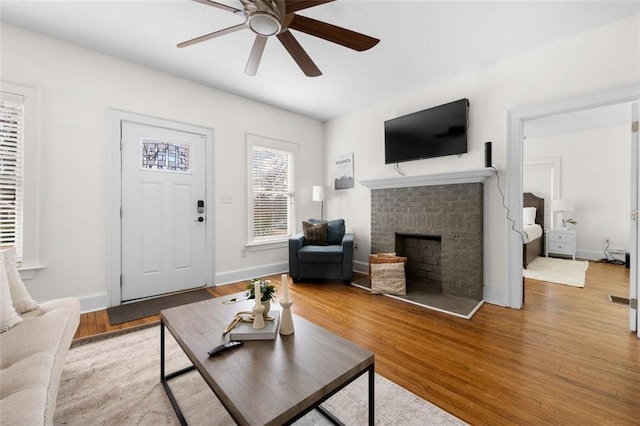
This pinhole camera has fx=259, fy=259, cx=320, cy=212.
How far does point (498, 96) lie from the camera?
2.91 meters

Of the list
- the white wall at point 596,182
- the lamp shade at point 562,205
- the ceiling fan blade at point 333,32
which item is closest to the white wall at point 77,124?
the ceiling fan blade at point 333,32

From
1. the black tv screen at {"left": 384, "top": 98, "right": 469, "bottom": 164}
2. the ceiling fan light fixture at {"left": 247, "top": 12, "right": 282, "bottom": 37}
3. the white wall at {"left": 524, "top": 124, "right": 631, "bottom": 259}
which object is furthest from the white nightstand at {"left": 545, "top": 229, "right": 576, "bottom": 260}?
the ceiling fan light fixture at {"left": 247, "top": 12, "right": 282, "bottom": 37}

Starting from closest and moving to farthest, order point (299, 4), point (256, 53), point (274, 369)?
point (274, 369)
point (299, 4)
point (256, 53)

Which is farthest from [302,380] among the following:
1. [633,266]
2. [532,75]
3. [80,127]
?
[532,75]

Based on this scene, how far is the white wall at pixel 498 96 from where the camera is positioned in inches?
89.4

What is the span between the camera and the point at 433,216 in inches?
129

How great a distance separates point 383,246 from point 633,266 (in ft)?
7.77

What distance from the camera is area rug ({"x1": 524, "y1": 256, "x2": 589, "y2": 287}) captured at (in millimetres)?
3715

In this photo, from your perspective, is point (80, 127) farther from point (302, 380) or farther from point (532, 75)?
point (532, 75)

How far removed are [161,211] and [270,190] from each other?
5.18 ft

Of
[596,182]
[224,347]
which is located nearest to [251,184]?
[224,347]

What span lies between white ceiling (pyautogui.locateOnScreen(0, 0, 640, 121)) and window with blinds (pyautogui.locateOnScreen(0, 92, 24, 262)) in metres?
0.77

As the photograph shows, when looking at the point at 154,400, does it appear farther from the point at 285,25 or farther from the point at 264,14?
the point at 285,25

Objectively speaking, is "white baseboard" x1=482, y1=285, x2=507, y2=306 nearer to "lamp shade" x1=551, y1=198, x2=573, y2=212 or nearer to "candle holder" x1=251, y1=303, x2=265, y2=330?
"candle holder" x1=251, y1=303, x2=265, y2=330
